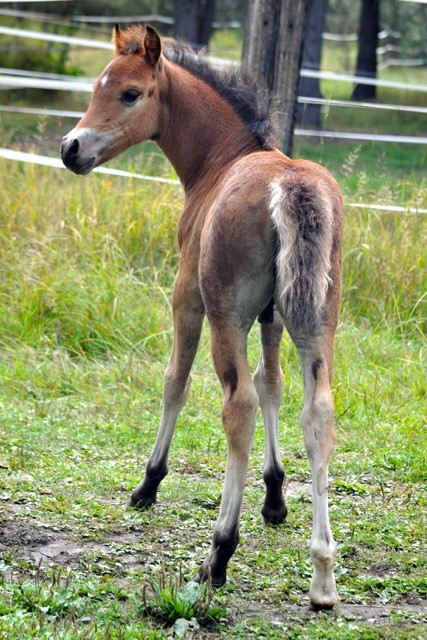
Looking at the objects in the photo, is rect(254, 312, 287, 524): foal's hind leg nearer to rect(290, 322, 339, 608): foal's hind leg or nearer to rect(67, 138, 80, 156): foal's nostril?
rect(290, 322, 339, 608): foal's hind leg

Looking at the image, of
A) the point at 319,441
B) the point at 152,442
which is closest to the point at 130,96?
the point at 319,441

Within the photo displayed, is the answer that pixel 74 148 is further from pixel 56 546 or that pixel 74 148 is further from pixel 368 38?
pixel 368 38

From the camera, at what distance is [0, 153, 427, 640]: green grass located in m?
3.51

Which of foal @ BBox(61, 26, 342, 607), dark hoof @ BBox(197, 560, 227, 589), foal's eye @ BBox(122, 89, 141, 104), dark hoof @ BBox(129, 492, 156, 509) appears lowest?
Result: dark hoof @ BBox(129, 492, 156, 509)

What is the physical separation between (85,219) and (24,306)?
45.6 inches

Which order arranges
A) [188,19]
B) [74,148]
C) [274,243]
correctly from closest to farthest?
1. [274,243]
2. [74,148]
3. [188,19]

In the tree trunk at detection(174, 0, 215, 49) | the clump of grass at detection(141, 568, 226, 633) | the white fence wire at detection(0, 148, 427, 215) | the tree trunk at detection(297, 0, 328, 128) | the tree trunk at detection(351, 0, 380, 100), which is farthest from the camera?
the tree trunk at detection(351, 0, 380, 100)

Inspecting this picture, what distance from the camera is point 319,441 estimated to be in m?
3.39

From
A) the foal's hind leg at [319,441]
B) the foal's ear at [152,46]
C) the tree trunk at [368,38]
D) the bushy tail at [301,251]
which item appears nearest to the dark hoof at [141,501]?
the foal's hind leg at [319,441]

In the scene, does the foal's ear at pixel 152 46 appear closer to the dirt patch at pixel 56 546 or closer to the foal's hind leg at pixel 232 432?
the foal's hind leg at pixel 232 432

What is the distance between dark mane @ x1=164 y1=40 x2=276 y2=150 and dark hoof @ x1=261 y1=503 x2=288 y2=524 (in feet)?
5.52

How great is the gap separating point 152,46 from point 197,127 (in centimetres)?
42

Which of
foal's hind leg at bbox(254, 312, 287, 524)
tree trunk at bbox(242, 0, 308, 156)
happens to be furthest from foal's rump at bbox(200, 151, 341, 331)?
tree trunk at bbox(242, 0, 308, 156)

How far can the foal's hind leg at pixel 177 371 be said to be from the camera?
4.16 m
